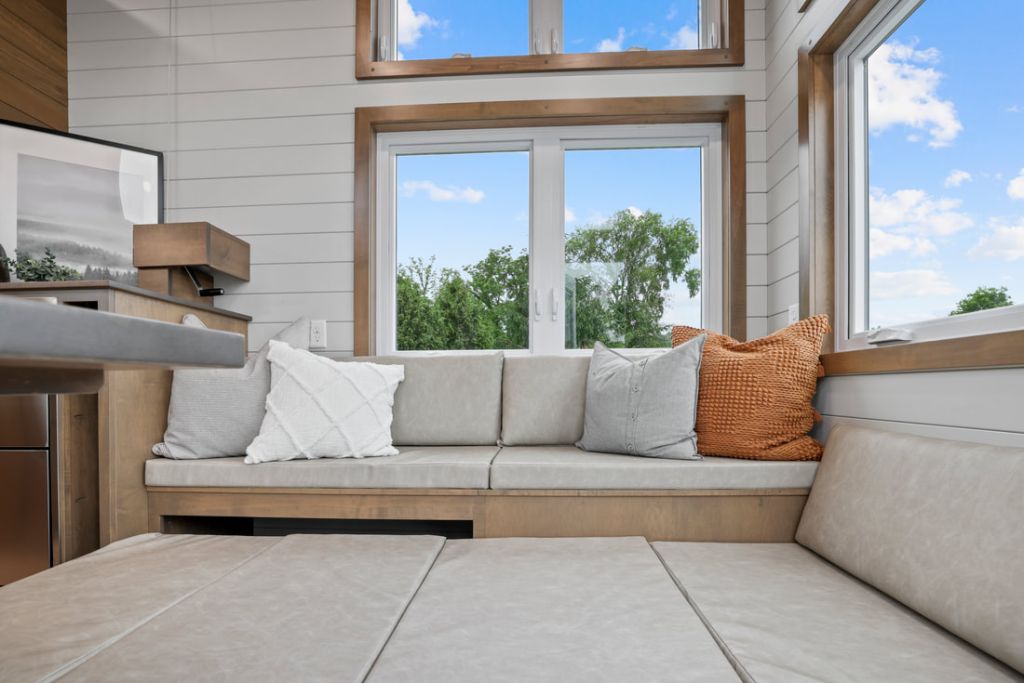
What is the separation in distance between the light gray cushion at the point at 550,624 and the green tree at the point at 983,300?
0.96 meters

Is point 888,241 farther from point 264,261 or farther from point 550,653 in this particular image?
point 264,261

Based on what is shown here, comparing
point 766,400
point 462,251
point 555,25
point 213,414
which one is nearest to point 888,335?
point 766,400

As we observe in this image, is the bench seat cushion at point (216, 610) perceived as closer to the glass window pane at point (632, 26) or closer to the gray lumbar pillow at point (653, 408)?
the gray lumbar pillow at point (653, 408)

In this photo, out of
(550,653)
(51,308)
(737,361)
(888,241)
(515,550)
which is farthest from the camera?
(737,361)

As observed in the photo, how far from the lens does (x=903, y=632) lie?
965mm

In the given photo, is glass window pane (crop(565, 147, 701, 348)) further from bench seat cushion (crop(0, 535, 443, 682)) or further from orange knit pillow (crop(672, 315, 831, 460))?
bench seat cushion (crop(0, 535, 443, 682))

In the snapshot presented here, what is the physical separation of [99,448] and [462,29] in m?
2.22

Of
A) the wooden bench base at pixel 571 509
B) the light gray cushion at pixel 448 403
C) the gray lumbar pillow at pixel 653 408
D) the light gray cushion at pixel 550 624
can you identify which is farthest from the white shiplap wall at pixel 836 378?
the light gray cushion at pixel 448 403

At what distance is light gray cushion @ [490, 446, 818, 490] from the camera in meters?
1.70

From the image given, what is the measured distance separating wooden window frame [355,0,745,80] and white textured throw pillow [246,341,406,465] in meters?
1.37

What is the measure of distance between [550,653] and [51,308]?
2.65ft

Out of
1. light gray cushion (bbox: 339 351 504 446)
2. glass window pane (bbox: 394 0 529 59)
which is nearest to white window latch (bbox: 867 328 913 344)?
light gray cushion (bbox: 339 351 504 446)

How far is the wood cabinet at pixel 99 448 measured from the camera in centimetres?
186

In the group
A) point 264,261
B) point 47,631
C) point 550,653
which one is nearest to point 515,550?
point 550,653
